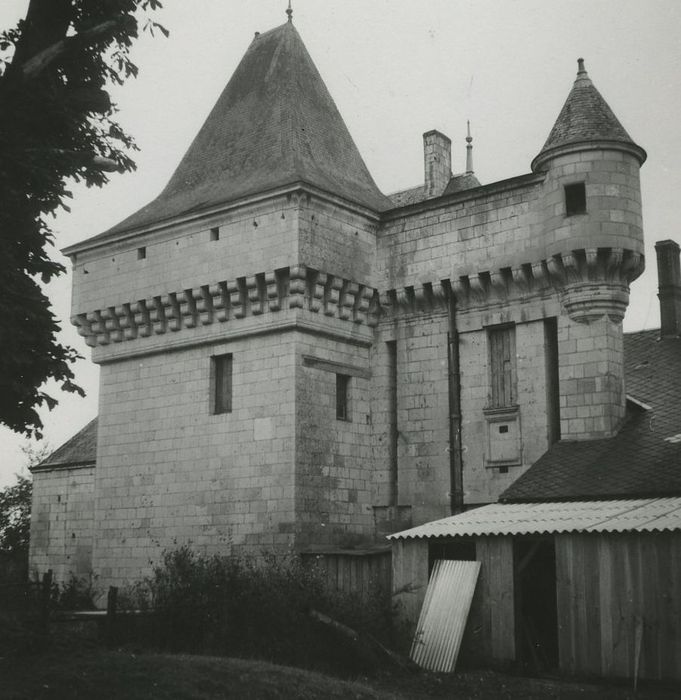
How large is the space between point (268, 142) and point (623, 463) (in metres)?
11.8

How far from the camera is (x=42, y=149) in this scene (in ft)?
48.5

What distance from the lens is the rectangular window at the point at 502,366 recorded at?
21.6m

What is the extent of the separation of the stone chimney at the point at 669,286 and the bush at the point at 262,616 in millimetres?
13913

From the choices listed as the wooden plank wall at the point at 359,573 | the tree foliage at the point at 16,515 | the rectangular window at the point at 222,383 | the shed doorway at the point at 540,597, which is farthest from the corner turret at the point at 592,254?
the tree foliage at the point at 16,515

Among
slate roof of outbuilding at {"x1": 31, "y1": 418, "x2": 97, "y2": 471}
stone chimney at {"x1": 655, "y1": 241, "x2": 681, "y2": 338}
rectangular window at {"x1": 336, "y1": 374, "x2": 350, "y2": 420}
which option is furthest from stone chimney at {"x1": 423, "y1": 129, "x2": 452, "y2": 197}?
slate roof of outbuilding at {"x1": 31, "y1": 418, "x2": 97, "y2": 471}

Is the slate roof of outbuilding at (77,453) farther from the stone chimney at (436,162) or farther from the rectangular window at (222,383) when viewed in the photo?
the stone chimney at (436,162)

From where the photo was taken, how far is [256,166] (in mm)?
24609

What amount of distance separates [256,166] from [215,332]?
14.1ft

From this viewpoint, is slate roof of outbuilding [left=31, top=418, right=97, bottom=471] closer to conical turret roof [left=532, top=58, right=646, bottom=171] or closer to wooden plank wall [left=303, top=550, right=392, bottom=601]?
wooden plank wall [left=303, top=550, right=392, bottom=601]

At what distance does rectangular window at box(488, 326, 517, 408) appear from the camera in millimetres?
21562

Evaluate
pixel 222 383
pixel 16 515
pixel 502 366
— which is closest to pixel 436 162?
pixel 502 366

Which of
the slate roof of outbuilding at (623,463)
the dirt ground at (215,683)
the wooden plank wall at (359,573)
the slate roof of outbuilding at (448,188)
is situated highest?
the slate roof of outbuilding at (448,188)

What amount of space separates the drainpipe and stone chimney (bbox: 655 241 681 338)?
849cm

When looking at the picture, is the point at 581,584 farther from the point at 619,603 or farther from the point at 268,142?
the point at 268,142
